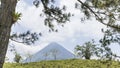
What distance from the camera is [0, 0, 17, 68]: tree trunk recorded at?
26.8ft

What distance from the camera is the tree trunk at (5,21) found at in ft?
26.8

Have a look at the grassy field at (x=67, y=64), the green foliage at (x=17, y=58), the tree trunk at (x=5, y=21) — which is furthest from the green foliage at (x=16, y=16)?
the green foliage at (x=17, y=58)

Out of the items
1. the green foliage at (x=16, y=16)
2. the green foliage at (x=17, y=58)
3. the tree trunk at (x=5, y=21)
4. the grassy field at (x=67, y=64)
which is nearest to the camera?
the tree trunk at (x=5, y=21)

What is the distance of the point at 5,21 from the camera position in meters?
8.38

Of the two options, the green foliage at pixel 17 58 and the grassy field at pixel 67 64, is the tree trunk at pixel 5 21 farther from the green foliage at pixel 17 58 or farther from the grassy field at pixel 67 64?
Result: the green foliage at pixel 17 58

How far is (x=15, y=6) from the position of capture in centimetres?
863

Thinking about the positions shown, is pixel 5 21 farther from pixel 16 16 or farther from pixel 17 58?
pixel 17 58

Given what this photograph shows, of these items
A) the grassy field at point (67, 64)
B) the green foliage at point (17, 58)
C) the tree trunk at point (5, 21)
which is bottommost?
the tree trunk at point (5, 21)

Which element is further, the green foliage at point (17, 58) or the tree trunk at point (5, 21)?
the green foliage at point (17, 58)

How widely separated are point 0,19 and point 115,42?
Answer: 293cm

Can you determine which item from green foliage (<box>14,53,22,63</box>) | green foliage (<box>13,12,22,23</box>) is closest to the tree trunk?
green foliage (<box>13,12,22,23</box>)

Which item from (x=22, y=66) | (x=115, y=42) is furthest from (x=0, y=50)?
(x=22, y=66)

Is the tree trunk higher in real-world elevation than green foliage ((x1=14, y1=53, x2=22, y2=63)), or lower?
lower

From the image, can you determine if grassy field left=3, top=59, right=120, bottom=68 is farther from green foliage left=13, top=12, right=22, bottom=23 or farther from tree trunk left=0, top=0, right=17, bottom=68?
tree trunk left=0, top=0, right=17, bottom=68
